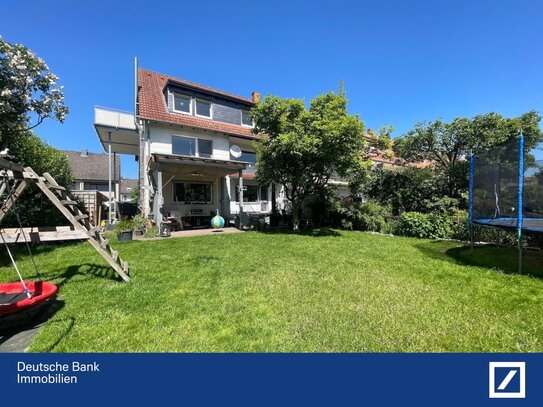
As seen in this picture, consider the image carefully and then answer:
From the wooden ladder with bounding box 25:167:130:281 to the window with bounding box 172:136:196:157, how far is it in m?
10.7

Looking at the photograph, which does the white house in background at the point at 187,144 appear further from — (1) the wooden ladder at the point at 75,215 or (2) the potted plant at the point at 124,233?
(1) the wooden ladder at the point at 75,215

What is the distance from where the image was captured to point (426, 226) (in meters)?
11.5

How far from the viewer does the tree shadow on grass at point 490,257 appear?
6.19 meters

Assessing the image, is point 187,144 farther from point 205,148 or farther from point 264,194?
point 264,194

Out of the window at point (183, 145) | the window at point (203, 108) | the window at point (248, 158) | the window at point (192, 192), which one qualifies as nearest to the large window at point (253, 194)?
the window at point (248, 158)

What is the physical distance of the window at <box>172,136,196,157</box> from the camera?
49.8 feet

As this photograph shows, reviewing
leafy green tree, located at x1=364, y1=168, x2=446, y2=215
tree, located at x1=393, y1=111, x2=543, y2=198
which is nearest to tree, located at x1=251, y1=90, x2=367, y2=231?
leafy green tree, located at x1=364, y1=168, x2=446, y2=215

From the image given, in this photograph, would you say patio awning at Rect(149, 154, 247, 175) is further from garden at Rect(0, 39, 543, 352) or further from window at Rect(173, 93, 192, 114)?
window at Rect(173, 93, 192, 114)

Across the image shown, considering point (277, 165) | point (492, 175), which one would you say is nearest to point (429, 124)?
point (492, 175)

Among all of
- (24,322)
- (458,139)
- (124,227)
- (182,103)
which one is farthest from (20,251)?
(458,139)

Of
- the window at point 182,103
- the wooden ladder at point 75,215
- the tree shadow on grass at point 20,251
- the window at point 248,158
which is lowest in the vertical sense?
the tree shadow on grass at point 20,251
